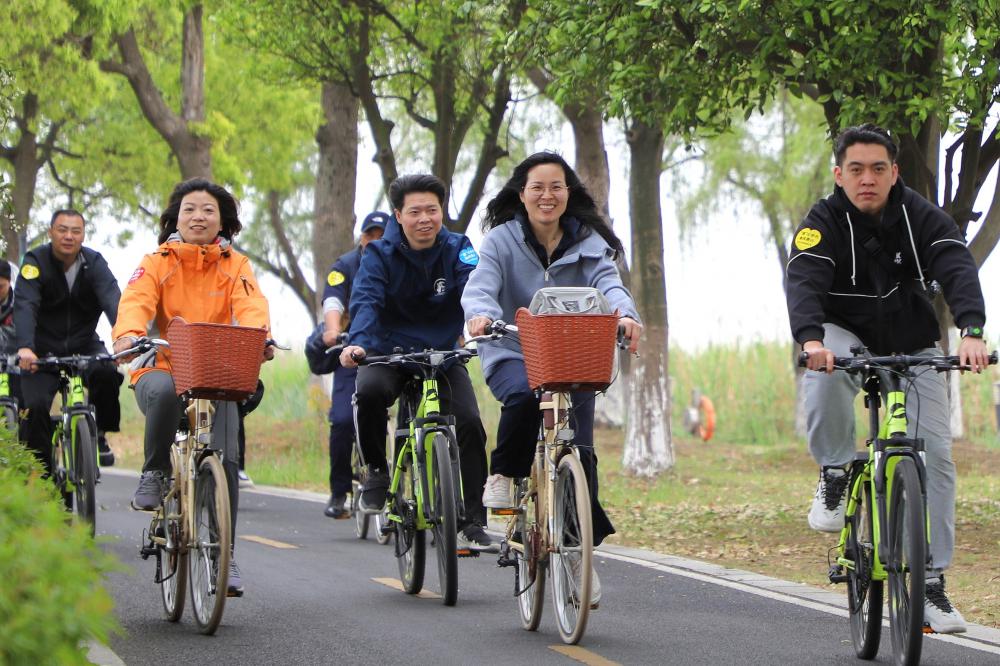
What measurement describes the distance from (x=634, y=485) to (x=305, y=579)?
886 centimetres

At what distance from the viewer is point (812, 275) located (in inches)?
261

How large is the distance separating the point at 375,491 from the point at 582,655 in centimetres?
263

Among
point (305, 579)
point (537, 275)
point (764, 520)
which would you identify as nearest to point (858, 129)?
point (537, 275)

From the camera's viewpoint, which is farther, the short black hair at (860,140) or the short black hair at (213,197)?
the short black hair at (213,197)

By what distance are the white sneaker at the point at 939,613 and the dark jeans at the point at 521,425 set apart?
1513 millimetres

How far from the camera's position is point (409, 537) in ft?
28.2

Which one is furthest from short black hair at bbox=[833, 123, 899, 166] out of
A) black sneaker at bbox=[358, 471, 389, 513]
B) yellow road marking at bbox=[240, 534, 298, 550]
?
yellow road marking at bbox=[240, 534, 298, 550]

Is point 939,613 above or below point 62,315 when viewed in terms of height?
below

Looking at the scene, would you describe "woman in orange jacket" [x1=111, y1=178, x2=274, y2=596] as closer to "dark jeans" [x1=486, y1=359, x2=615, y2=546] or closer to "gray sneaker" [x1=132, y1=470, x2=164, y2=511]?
"gray sneaker" [x1=132, y1=470, x2=164, y2=511]

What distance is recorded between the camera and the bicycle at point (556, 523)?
6.76m

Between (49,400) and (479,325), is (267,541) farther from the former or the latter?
(479,325)

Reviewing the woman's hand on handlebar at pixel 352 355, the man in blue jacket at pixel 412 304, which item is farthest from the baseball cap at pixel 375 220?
the woman's hand on handlebar at pixel 352 355

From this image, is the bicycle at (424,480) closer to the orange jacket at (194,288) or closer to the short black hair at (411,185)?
the orange jacket at (194,288)

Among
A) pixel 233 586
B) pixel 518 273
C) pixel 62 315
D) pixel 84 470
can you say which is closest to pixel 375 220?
pixel 62 315
